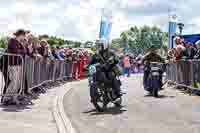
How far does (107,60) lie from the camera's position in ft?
47.4

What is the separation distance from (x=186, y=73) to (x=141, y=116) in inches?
300

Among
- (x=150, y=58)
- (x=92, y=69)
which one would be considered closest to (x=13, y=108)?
(x=92, y=69)

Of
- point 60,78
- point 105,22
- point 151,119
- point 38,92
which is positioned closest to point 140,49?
point 105,22

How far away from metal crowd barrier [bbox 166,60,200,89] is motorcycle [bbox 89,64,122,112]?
491 cm

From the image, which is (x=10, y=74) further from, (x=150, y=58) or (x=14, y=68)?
(x=150, y=58)

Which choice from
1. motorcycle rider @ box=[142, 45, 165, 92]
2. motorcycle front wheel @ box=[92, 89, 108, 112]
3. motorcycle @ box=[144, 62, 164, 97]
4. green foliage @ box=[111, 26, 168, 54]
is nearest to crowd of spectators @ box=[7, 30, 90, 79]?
motorcycle front wheel @ box=[92, 89, 108, 112]

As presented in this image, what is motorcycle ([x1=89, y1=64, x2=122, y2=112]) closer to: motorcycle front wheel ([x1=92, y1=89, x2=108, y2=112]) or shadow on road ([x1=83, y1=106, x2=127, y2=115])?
motorcycle front wheel ([x1=92, y1=89, x2=108, y2=112])

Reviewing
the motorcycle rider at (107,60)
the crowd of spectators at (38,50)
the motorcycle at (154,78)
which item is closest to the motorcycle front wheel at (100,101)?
the motorcycle rider at (107,60)

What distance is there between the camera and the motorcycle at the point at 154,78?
59.7 feet

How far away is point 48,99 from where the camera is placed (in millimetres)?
17000

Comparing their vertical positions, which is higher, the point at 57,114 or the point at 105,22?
the point at 105,22

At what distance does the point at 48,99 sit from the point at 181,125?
6.80 m

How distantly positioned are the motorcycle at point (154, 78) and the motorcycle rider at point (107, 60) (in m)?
3.73

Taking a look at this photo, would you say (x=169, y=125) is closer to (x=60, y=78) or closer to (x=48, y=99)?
(x=48, y=99)
